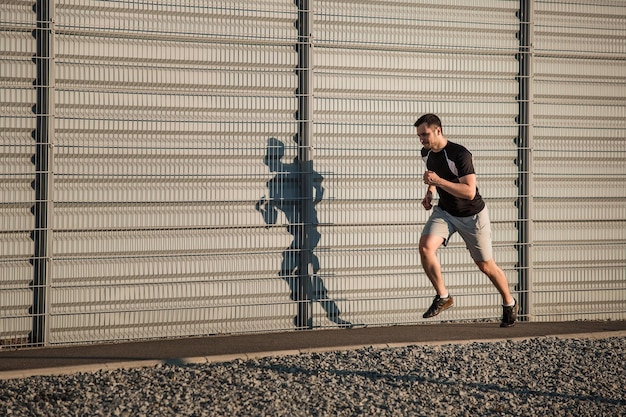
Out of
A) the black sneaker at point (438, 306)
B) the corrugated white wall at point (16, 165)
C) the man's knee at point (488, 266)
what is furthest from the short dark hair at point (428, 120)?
the corrugated white wall at point (16, 165)

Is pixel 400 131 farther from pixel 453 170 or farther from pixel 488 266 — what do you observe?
pixel 488 266

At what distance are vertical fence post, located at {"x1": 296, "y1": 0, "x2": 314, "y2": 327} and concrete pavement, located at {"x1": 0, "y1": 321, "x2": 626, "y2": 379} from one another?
1.28 feet

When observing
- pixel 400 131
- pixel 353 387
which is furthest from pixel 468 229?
pixel 353 387

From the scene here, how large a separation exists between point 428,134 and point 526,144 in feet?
5.02

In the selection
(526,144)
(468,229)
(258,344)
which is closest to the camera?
(258,344)

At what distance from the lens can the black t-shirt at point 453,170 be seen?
8.62m

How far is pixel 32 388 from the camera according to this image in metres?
6.54

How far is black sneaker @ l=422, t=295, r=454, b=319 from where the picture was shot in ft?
28.9

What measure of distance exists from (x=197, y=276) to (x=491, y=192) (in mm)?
2939

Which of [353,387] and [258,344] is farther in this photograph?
[258,344]

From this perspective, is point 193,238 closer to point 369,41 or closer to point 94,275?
point 94,275

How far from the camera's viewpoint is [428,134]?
8.63 metres

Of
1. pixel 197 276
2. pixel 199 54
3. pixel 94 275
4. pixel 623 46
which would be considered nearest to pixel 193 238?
pixel 197 276

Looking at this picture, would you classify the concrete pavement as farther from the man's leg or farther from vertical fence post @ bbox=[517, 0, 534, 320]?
vertical fence post @ bbox=[517, 0, 534, 320]
